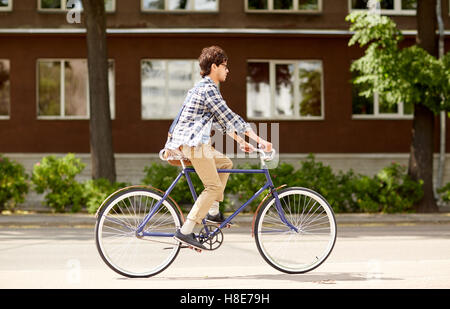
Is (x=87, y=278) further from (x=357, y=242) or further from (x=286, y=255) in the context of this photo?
(x=357, y=242)

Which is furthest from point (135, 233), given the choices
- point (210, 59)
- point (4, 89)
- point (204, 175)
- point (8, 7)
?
point (8, 7)

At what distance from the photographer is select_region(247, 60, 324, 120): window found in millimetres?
23297

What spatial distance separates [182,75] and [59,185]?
28.0 ft

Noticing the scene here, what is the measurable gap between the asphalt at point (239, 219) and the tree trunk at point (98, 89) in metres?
1.47

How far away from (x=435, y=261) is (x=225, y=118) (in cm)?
307

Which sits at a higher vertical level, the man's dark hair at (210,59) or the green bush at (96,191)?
the man's dark hair at (210,59)

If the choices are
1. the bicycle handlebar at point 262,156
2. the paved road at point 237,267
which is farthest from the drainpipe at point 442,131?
the bicycle handlebar at point 262,156

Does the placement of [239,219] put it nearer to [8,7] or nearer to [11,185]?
[11,185]

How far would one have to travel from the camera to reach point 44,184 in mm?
15430

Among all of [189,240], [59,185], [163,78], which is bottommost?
[59,185]

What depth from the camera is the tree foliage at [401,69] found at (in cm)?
1519

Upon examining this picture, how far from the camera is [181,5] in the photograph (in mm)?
23141

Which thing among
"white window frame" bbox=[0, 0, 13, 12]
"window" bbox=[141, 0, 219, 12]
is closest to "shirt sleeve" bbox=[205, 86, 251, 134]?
"window" bbox=[141, 0, 219, 12]

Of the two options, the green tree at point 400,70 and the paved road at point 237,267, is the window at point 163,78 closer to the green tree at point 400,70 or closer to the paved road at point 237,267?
the green tree at point 400,70
